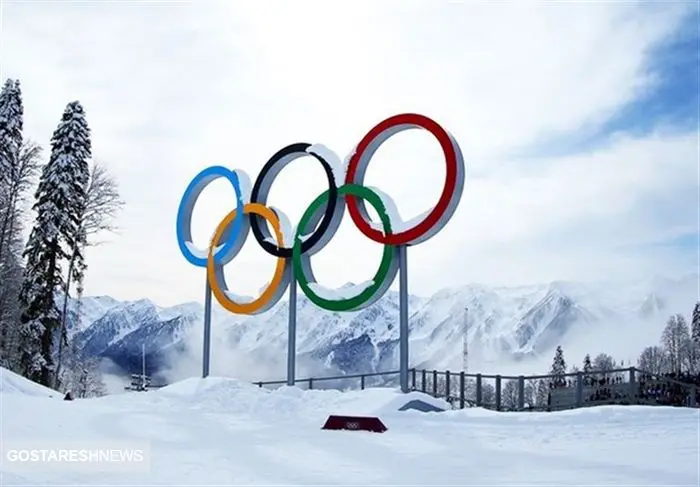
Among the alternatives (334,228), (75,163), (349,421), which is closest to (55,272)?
(75,163)

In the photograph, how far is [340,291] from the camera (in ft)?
58.2

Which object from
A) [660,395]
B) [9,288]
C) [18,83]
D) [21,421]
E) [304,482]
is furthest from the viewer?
[9,288]

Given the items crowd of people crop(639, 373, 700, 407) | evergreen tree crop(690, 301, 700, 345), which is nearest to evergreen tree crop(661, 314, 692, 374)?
evergreen tree crop(690, 301, 700, 345)

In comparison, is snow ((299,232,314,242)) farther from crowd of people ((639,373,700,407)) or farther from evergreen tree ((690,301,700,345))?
evergreen tree ((690,301,700,345))

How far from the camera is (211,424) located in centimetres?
1272

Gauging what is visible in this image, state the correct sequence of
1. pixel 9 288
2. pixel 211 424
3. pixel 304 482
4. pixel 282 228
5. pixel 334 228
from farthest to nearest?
pixel 9 288 → pixel 282 228 → pixel 334 228 → pixel 211 424 → pixel 304 482

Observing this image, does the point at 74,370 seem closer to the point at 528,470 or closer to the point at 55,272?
the point at 55,272

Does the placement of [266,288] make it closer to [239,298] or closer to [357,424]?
[239,298]

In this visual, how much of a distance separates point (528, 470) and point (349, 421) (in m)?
4.61

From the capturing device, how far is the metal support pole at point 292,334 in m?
18.9

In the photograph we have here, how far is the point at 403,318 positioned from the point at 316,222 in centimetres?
411

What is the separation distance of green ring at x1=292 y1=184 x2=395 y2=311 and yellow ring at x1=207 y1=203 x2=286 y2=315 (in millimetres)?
808

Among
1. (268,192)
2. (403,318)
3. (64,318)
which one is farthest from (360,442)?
(64,318)

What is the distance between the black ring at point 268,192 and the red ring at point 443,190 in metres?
0.55
